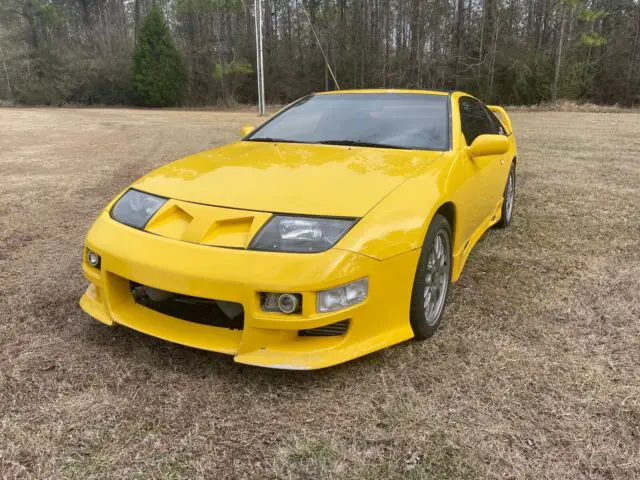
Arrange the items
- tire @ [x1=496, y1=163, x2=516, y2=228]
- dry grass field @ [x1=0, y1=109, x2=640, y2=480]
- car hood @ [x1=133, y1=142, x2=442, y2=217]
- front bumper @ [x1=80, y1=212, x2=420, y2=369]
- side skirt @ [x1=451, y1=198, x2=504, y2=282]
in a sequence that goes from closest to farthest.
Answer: dry grass field @ [x1=0, y1=109, x2=640, y2=480], front bumper @ [x1=80, y1=212, x2=420, y2=369], car hood @ [x1=133, y1=142, x2=442, y2=217], side skirt @ [x1=451, y1=198, x2=504, y2=282], tire @ [x1=496, y1=163, x2=516, y2=228]

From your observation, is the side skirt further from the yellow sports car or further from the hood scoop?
the hood scoop

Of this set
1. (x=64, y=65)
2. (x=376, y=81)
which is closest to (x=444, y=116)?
(x=376, y=81)

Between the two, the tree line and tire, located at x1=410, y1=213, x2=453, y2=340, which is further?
the tree line

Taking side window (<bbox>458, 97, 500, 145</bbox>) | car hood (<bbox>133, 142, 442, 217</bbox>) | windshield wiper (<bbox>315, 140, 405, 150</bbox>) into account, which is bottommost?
car hood (<bbox>133, 142, 442, 217</bbox>)

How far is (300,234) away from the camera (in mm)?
2121

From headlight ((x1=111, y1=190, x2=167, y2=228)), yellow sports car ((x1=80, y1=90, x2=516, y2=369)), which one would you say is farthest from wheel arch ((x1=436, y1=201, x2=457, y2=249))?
headlight ((x1=111, y1=190, x2=167, y2=228))

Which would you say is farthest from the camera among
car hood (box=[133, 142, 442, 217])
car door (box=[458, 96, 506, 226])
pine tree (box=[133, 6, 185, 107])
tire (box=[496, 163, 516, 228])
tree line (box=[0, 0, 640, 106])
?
pine tree (box=[133, 6, 185, 107])

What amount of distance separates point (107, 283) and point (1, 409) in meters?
0.63

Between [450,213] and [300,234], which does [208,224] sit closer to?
[300,234]

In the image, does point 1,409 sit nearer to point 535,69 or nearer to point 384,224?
point 384,224

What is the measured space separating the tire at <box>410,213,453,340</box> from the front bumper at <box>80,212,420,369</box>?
0.07m

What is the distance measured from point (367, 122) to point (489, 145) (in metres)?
0.77

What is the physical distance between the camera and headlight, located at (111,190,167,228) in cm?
A: 239

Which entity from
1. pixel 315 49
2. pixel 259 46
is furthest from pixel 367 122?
pixel 315 49
